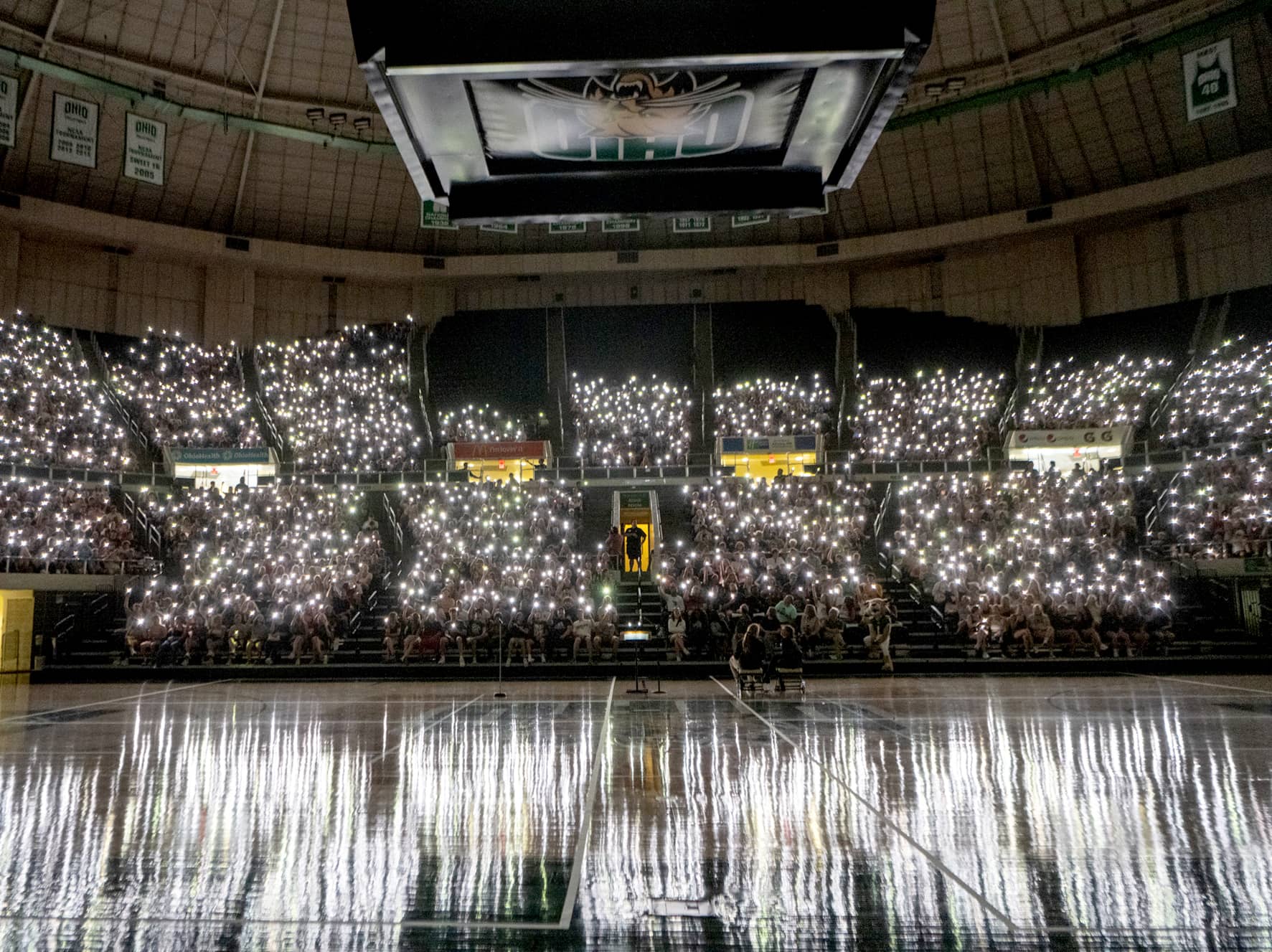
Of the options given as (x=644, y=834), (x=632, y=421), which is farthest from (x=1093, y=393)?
(x=644, y=834)

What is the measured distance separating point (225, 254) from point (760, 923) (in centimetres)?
3010

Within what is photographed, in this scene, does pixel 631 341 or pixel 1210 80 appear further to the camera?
pixel 631 341

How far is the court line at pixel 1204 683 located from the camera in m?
12.2

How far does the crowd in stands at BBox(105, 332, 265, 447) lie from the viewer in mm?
24516

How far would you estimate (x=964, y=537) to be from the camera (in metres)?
18.7

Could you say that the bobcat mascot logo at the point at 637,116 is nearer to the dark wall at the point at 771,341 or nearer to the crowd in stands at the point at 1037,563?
the crowd in stands at the point at 1037,563

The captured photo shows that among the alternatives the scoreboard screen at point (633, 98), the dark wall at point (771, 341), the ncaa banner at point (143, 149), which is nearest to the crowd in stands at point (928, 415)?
the dark wall at point (771, 341)

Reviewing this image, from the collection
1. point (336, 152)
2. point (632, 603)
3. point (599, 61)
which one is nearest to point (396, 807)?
point (599, 61)

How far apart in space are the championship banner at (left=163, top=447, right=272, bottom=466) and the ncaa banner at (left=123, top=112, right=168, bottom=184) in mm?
7473

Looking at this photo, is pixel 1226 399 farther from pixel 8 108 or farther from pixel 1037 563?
pixel 8 108

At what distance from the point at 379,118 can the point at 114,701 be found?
62.0 feet

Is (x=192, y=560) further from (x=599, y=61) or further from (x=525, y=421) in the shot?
(x=599, y=61)

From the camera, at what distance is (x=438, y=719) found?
10.3 metres

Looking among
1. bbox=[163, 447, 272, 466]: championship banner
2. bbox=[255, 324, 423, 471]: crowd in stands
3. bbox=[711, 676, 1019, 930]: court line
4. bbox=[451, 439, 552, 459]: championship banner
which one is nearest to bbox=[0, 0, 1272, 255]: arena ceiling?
bbox=[255, 324, 423, 471]: crowd in stands
